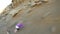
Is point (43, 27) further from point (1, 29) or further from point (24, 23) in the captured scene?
point (1, 29)

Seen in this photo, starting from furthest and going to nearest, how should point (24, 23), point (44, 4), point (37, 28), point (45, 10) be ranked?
1. point (44, 4)
2. point (45, 10)
3. point (24, 23)
4. point (37, 28)

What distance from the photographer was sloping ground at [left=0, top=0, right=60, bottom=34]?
5.73 feet

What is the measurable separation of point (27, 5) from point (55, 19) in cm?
57

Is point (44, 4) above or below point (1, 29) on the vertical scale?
above

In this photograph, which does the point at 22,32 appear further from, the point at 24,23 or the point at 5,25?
the point at 5,25

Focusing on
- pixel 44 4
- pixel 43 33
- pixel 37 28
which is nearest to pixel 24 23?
pixel 37 28

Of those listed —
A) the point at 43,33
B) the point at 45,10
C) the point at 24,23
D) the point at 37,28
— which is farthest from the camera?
the point at 45,10

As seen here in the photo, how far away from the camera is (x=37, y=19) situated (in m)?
1.93

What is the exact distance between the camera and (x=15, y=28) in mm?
1849

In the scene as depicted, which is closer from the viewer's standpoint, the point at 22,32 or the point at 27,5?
the point at 22,32

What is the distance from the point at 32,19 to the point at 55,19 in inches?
11.6

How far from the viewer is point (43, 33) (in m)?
1.67

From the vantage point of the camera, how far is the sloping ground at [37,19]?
175 cm

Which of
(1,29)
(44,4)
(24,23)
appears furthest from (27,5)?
(1,29)
